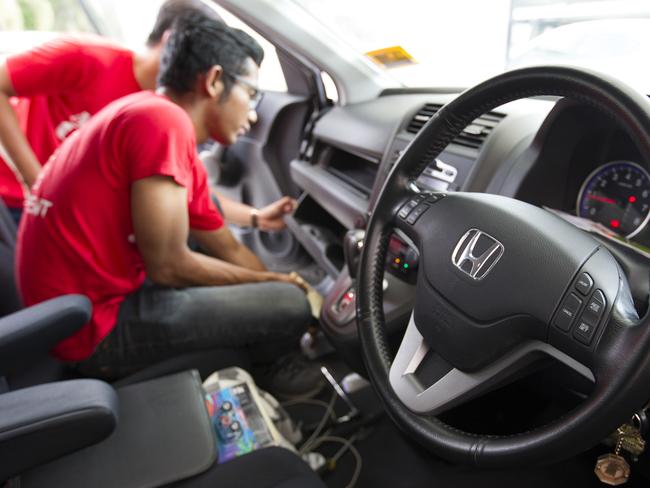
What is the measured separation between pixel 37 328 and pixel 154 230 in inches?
13.1

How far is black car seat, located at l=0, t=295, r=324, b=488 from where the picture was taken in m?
0.66

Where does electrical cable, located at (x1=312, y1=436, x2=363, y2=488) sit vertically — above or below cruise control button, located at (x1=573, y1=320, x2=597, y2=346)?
below

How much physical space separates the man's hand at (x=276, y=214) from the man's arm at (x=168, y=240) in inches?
16.4

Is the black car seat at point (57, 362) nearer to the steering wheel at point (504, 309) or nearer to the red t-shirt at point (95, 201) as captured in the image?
the red t-shirt at point (95, 201)

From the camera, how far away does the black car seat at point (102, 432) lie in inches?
25.8

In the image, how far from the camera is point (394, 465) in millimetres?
1252

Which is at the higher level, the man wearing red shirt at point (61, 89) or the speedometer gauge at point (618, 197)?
the speedometer gauge at point (618, 197)

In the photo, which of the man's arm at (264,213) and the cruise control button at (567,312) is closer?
the cruise control button at (567,312)

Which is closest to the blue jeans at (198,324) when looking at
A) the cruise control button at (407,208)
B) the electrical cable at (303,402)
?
the electrical cable at (303,402)

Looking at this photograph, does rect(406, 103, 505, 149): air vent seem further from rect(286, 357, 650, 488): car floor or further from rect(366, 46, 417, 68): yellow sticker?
rect(286, 357, 650, 488): car floor

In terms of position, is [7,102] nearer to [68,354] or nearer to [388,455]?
[68,354]

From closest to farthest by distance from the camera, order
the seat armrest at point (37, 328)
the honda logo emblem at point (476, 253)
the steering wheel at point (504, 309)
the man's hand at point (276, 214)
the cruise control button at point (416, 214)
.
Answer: the steering wheel at point (504, 309), the honda logo emblem at point (476, 253), the cruise control button at point (416, 214), the seat armrest at point (37, 328), the man's hand at point (276, 214)

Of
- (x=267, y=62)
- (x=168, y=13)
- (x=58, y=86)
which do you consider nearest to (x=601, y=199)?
(x=267, y=62)

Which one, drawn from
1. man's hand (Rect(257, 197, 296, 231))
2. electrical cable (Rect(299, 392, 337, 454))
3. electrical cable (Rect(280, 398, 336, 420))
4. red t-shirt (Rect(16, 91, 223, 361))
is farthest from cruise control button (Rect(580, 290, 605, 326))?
man's hand (Rect(257, 197, 296, 231))
